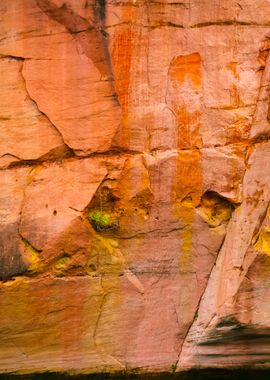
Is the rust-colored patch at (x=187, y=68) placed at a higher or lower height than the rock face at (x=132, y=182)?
higher

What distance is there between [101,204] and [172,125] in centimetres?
68

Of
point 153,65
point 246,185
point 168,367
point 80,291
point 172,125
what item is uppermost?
point 153,65

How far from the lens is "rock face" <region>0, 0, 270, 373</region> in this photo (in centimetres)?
454

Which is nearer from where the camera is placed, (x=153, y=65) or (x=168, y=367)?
(x=153, y=65)

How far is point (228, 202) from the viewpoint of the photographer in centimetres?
479

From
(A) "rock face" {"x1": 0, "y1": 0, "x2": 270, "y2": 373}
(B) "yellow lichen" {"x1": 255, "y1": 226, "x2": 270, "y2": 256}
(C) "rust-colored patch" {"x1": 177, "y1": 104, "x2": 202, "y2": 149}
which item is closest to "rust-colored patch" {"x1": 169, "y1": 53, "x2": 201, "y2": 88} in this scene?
(A) "rock face" {"x1": 0, "y1": 0, "x2": 270, "y2": 373}

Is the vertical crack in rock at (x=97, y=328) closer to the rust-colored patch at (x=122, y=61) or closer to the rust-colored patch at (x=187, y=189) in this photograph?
the rust-colored patch at (x=187, y=189)

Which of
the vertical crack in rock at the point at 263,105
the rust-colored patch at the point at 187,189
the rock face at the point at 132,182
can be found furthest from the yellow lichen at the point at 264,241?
the vertical crack in rock at the point at 263,105

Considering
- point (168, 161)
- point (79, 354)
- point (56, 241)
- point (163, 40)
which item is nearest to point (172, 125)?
point (168, 161)

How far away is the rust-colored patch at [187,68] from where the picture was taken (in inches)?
181

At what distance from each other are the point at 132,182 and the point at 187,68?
31.5 inches

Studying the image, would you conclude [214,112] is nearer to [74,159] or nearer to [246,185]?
[246,185]

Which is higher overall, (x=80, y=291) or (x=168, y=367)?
(x=80, y=291)

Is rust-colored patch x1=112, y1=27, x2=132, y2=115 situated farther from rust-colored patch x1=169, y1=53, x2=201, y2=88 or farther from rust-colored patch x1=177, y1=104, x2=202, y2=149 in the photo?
rust-colored patch x1=177, y1=104, x2=202, y2=149
